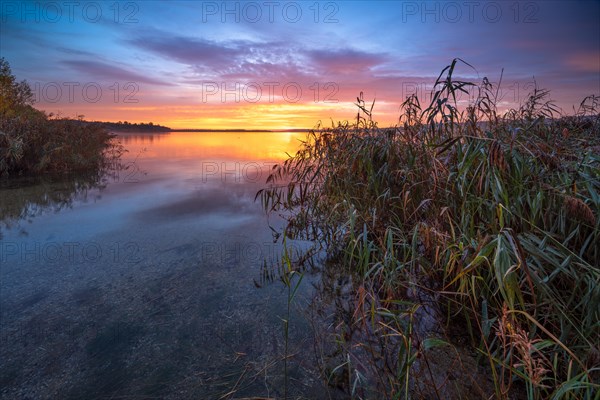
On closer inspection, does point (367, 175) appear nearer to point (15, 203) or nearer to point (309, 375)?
point (309, 375)

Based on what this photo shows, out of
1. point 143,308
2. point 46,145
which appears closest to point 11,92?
point 46,145

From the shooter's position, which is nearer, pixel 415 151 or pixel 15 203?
pixel 415 151

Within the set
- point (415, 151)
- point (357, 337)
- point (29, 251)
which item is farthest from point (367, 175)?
point (29, 251)

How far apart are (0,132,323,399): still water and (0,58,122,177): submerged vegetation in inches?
155

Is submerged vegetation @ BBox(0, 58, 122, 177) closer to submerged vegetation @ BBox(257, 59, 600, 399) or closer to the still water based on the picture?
the still water

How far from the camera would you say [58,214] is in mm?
5766

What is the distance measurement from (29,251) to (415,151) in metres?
5.11

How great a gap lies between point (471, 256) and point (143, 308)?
2.82 metres

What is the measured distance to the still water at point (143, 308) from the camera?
2.04 meters

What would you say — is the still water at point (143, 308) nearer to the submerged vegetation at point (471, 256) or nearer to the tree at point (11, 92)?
the submerged vegetation at point (471, 256)

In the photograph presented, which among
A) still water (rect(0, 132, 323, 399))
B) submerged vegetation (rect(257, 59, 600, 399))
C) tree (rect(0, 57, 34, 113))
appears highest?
tree (rect(0, 57, 34, 113))

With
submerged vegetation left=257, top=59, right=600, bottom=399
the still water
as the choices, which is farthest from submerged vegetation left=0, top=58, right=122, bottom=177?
submerged vegetation left=257, top=59, right=600, bottom=399

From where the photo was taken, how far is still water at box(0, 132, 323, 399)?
2.04 meters

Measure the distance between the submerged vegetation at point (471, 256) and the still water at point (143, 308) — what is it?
672mm
